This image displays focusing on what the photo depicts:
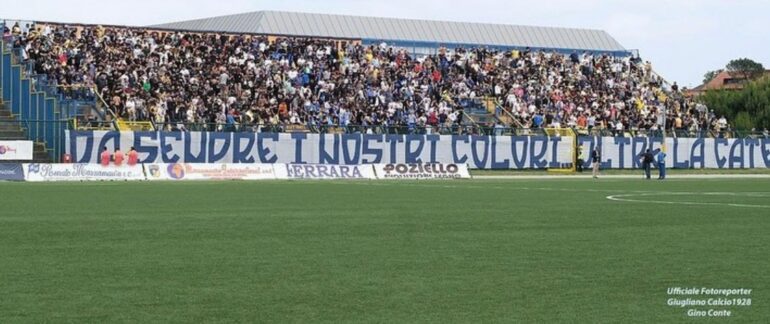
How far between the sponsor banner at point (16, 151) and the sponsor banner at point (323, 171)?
9.27 m

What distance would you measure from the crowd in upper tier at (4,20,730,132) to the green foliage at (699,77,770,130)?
14.8m

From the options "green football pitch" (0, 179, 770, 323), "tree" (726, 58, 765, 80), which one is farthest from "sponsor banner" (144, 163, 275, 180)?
"tree" (726, 58, 765, 80)

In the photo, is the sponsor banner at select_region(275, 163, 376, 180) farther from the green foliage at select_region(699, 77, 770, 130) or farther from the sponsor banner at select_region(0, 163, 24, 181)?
the green foliage at select_region(699, 77, 770, 130)

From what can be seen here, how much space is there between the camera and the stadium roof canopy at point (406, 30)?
296ft

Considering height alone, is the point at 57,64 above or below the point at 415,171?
above

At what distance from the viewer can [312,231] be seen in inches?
761

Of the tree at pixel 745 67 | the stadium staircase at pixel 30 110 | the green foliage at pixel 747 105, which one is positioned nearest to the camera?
the stadium staircase at pixel 30 110

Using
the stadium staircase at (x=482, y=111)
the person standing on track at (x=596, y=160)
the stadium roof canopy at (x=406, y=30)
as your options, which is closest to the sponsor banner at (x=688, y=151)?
the person standing on track at (x=596, y=160)

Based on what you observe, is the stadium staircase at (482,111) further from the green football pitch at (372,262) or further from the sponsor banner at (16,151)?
the green football pitch at (372,262)

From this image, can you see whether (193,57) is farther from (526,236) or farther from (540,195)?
(526,236)

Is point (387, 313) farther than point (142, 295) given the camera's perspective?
No

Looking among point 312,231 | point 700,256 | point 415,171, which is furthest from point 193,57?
point 700,256

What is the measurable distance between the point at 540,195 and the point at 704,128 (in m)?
38.1

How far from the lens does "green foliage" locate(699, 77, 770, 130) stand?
8456cm
